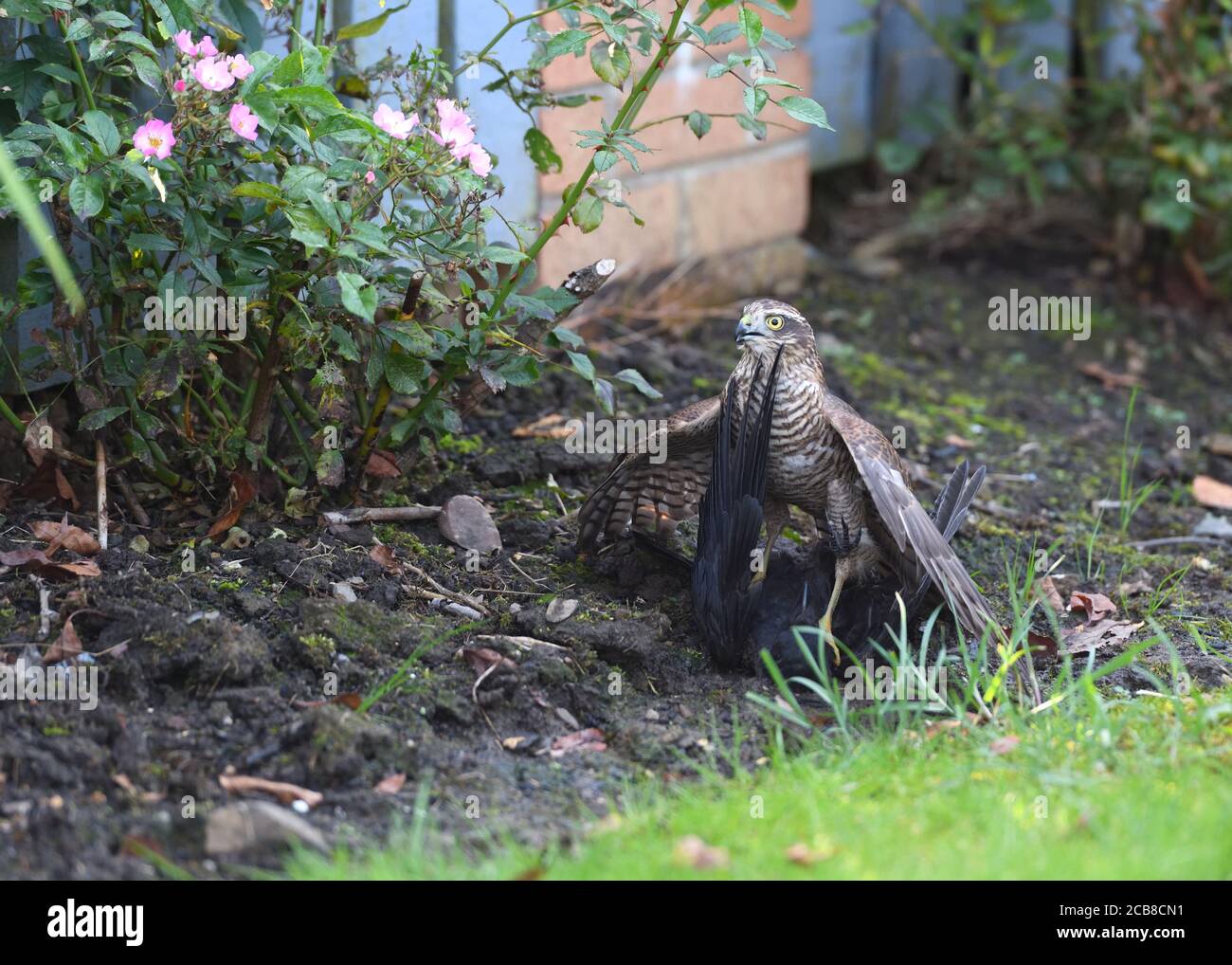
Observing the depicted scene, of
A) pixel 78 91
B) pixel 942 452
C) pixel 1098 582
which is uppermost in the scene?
pixel 78 91

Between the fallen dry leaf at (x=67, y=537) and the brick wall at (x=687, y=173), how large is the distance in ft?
7.39

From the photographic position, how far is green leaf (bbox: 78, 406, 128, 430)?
11.5 ft

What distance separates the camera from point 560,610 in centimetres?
377

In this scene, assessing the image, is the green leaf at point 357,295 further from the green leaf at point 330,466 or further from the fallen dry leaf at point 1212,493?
the fallen dry leaf at point 1212,493

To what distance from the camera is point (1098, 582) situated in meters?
4.37

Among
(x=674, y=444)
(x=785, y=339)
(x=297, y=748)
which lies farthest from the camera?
(x=674, y=444)

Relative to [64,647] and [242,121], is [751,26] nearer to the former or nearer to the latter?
[242,121]

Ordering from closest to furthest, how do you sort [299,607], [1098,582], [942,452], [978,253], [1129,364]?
1. [299,607]
2. [1098,582]
3. [942,452]
4. [1129,364]
5. [978,253]

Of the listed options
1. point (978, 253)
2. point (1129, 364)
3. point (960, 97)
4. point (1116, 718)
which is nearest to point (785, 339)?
point (1116, 718)

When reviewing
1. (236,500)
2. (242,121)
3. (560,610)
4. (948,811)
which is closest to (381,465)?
(236,500)

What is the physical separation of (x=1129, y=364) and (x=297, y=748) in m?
4.52

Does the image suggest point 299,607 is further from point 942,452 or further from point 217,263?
point 942,452

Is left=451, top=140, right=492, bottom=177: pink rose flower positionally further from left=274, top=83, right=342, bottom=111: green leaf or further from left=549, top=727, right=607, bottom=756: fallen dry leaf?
left=549, top=727, right=607, bottom=756: fallen dry leaf

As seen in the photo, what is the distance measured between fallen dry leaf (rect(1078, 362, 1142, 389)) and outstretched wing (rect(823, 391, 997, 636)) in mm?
2803
